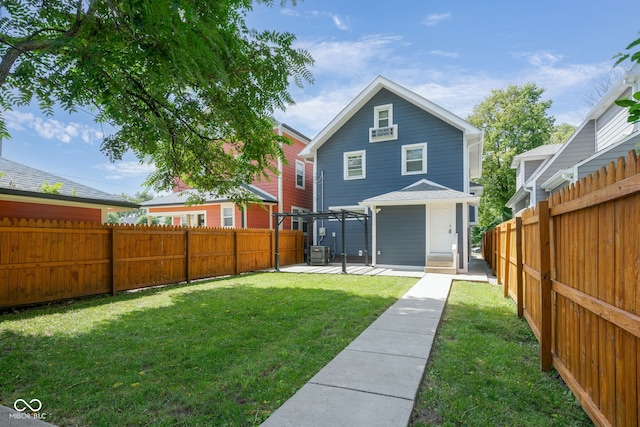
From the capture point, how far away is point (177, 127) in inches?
234

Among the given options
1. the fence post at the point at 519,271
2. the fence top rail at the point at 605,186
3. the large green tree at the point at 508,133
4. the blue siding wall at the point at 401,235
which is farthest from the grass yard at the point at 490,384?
the large green tree at the point at 508,133

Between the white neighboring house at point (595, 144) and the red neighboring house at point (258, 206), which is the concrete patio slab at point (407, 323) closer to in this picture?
the white neighboring house at point (595, 144)

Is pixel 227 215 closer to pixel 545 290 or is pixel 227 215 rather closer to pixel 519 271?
pixel 519 271

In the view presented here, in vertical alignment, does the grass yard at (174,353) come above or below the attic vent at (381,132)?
below

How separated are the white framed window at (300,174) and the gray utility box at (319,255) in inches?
205

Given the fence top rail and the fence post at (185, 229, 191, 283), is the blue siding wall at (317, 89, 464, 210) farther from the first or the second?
the fence top rail

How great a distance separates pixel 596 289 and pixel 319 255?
38.9 feet

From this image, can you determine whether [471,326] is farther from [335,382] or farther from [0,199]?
[0,199]

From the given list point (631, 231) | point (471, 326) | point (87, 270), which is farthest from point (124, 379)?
point (87, 270)

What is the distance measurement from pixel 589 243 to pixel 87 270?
8499mm

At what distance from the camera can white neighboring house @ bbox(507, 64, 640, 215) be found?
24.4 feet

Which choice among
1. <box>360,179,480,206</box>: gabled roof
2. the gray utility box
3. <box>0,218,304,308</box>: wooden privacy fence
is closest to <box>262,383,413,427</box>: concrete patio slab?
<box>0,218,304,308</box>: wooden privacy fence

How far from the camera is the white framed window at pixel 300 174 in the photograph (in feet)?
59.3

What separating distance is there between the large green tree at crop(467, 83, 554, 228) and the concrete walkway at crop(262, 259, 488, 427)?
24535 millimetres
